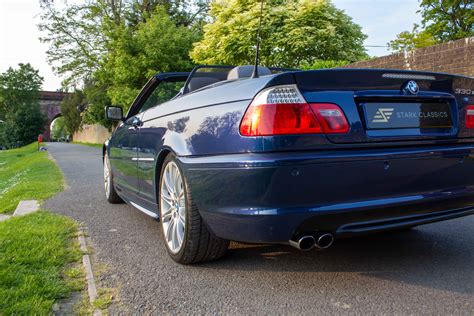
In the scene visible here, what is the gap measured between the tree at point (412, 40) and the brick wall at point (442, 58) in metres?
24.6

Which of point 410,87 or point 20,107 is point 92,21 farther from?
point 20,107

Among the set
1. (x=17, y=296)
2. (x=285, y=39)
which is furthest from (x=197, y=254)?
(x=285, y=39)

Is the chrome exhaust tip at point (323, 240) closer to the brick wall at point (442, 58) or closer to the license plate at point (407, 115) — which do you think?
the license plate at point (407, 115)

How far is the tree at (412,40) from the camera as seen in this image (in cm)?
3212

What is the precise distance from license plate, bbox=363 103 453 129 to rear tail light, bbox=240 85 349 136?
8.3 inches

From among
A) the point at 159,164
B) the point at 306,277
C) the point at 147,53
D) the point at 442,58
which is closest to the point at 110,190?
the point at 159,164

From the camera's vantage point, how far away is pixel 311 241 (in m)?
2.22

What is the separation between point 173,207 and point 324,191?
1.28m

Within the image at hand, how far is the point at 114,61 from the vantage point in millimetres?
22188

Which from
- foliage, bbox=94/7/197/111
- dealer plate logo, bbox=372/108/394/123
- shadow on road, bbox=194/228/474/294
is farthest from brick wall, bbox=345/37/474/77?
foliage, bbox=94/7/197/111

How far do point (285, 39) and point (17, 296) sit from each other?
508 inches

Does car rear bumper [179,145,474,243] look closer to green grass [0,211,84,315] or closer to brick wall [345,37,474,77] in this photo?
green grass [0,211,84,315]

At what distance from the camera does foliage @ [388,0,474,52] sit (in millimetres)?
30369

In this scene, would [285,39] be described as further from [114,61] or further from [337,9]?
[114,61]
